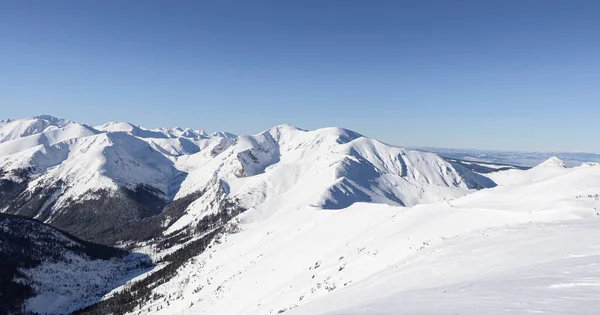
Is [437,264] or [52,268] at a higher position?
[437,264]

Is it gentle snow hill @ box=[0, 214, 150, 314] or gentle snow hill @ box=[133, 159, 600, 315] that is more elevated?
gentle snow hill @ box=[133, 159, 600, 315]

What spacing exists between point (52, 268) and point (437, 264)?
171m

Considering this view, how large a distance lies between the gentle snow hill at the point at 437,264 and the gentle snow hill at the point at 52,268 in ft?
202

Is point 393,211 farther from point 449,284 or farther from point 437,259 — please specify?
point 449,284

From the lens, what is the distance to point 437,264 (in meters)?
26.2

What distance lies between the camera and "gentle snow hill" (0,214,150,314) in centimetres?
12262

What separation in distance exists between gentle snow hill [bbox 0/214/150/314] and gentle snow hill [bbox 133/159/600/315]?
61674 millimetres

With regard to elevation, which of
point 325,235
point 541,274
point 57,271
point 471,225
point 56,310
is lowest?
point 56,310

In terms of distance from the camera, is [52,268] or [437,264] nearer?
[437,264]

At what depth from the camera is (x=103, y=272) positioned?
15875 centimetres

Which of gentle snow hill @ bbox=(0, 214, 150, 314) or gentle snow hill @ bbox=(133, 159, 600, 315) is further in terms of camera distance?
gentle snow hill @ bbox=(0, 214, 150, 314)

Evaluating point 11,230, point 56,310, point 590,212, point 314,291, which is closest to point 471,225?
point 590,212

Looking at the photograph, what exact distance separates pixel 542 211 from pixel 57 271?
173388 millimetres

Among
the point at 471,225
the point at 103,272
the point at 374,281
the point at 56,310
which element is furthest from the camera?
the point at 103,272
